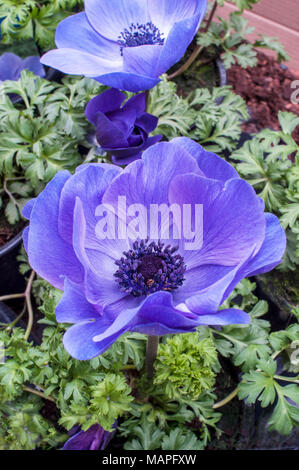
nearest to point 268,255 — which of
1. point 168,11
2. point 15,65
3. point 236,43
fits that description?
point 168,11

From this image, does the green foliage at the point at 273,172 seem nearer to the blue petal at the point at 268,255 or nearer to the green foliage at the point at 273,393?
the green foliage at the point at 273,393

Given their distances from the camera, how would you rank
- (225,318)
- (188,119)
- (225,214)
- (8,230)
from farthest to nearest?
1. (8,230)
2. (188,119)
3. (225,214)
4. (225,318)

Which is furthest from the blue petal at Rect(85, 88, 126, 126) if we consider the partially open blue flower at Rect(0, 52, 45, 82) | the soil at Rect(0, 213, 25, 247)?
the partially open blue flower at Rect(0, 52, 45, 82)

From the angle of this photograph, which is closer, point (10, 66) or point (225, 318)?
point (225, 318)

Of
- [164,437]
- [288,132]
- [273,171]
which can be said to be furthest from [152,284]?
[288,132]

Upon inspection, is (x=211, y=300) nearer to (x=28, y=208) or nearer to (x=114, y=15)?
(x=28, y=208)

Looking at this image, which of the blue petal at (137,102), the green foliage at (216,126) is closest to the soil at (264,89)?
the green foliage at (216,126)
